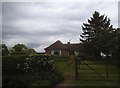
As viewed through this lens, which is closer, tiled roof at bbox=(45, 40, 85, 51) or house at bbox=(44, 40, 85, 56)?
house at bbox=(44, 40, 85, 56)

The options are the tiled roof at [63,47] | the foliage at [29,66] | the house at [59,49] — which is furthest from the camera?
the tiled roof at [63,47]

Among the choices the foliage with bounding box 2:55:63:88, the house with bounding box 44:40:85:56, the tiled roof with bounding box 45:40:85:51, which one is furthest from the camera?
the tiled roof with bounding box 45:40:85:51

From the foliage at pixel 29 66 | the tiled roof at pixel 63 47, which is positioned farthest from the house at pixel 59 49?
the foliage at pixel 29 66

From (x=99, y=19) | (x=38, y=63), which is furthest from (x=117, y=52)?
(x=99, y=19)

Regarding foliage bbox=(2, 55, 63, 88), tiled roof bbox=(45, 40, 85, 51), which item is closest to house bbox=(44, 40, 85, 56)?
tiled roof bbox=(45, 40, 85, 51)

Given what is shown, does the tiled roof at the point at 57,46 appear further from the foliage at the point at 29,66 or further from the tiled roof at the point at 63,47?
the foliage at the point at 29,66

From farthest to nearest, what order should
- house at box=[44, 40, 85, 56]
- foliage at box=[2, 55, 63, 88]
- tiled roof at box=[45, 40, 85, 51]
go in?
tiled roof at box=[45, 40, 85, 51], house at box=[44, 40, 85, 56], foliage at box=[2, 55, 63, 88]

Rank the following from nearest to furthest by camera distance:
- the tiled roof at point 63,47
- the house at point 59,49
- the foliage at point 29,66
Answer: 1. the foliage at point 29,66
2. the house at point 59,49
3. the tiled roof at point 63,47

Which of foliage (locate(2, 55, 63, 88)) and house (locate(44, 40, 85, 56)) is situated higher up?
house (locate(44, 40, 85, 56))

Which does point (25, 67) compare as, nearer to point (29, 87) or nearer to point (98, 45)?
point (29, 87)

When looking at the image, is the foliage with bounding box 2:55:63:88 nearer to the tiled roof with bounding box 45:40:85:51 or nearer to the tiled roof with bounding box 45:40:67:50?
the tiled roof with bounding box 45:40:85:51

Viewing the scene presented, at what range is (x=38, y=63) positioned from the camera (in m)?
16.6

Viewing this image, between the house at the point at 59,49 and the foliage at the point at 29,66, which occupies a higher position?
the house at the point at 59,49

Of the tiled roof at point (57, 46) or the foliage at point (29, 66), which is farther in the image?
the tiled roof at point (57, 46)
